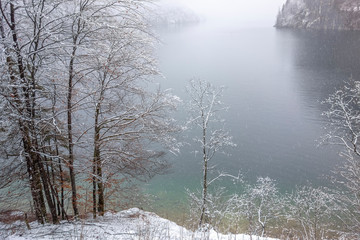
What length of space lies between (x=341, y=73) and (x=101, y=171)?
149 feet

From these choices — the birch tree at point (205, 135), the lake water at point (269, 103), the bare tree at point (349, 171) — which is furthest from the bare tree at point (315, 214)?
the birch tree at point (205, 135)

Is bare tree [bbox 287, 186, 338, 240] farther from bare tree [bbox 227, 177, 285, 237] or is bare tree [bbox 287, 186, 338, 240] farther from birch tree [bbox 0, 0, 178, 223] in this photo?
birch tree [bbox 0, 0, 178, 223]

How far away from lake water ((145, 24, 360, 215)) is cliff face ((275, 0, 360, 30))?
79.1 feet

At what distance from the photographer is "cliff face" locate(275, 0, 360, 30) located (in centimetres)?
8881

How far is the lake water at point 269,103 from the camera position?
70.8 ft

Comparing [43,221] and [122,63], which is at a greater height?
[122,63]

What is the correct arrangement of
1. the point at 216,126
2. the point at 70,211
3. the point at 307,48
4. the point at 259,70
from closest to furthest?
1. the point at 70,211
2. the point at 216,126
3. the point at 259,70
4. the point at 307,48

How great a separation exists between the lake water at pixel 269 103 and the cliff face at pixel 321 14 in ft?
79.1

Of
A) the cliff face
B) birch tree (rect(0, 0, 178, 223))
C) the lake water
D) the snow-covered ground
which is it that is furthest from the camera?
the cliff face

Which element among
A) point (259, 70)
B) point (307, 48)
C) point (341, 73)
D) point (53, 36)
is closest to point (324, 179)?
point (53, 36)

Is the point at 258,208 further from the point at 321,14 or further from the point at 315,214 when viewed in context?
the point at 321,14

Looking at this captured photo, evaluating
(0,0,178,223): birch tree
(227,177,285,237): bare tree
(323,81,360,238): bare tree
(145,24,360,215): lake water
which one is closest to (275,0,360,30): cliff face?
(145,24,360,215): lake water

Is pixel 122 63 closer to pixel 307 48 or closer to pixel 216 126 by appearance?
pixel 216 126

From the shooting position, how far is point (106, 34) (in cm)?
773
